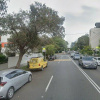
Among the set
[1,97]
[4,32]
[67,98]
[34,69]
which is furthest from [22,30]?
[67,98]

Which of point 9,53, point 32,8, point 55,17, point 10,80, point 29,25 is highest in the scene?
point 32,8

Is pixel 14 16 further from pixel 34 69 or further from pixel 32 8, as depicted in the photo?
pixel 34 69

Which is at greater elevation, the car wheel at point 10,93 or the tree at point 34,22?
the tree at point 34,22

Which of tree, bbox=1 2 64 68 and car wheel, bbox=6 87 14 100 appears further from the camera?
tree, bbox=1 2 64 68

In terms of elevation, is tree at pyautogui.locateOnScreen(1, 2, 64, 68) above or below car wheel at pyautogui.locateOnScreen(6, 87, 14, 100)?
above

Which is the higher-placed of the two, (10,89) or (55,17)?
(55,17)

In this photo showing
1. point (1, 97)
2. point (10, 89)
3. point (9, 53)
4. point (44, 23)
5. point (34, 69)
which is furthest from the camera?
point (9, 53)

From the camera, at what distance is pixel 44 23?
1087 centimetres

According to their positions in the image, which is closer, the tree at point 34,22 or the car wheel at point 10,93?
the car wheel at point 10,93

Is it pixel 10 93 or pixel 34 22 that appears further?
pixel 34 22

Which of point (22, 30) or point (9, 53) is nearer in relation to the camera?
point (22, 30)

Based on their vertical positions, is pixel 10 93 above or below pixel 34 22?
below

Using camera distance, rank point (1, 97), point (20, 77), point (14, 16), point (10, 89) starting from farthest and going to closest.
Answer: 1. point (14, 16)
2. point (20, 77)
3. point (10, 89)
4. point (1, 97)

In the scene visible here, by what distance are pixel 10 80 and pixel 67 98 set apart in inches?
126
